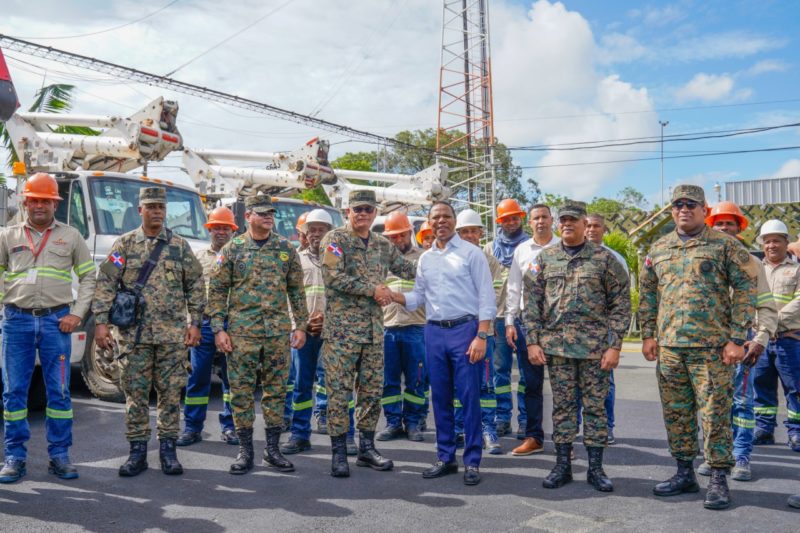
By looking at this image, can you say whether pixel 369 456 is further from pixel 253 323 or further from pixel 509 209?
pixel 509 209

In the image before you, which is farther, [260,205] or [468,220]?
[468,220]

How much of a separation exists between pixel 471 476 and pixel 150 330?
2629 mm

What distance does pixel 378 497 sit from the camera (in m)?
4.80

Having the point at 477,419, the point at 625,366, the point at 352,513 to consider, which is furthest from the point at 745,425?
the point at 625,366

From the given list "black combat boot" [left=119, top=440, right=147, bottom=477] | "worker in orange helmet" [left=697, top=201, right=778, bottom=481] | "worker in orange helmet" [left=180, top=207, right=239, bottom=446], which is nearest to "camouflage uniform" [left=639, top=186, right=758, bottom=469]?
"worker in orange helmet" [left=697, top=201, right=778, bottom=481]

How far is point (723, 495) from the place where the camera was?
453 cm

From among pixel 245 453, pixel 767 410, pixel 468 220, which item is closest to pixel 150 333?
pixel 245 453

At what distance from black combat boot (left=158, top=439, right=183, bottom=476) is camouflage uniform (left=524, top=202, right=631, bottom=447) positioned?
2.84 m

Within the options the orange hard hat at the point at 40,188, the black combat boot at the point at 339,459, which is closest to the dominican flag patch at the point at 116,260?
the orange hard hat at the point at 40,188

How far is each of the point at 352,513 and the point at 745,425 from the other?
3.17 metres

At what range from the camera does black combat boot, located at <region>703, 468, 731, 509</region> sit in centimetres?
449

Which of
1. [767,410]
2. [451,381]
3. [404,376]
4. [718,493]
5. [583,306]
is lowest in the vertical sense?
[718,493]

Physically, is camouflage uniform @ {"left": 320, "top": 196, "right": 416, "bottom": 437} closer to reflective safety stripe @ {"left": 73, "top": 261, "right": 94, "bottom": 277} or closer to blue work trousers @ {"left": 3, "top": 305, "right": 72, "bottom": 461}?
reflective safety stripe @ {"left": 73, "top": 261, "right": 94, "bottom": 277}

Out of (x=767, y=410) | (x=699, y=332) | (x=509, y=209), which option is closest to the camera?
(x=699, y=332)
